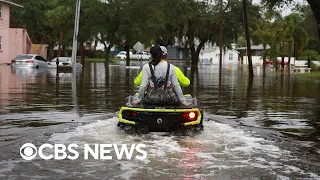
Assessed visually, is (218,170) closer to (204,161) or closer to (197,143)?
(204,161)

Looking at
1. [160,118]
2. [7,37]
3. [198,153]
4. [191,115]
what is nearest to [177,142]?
[160,118]

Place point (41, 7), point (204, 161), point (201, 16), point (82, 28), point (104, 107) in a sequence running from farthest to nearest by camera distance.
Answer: point (41, 7), point (201, 16), point (82, 28), point (104, 107), point (204, 161)

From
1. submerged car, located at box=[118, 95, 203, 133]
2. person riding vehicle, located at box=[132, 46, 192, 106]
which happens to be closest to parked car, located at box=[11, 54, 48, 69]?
person riding vehicle, located at box=[132, 46, 192, 106]

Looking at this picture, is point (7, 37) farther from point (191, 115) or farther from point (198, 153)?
point (198, 153)

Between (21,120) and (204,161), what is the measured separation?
17.9 feet

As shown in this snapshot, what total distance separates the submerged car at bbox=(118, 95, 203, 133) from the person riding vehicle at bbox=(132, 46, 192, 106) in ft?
1.77

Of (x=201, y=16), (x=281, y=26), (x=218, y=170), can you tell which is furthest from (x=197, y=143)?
(x=201, y=16)

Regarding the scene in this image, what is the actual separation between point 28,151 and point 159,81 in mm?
3003

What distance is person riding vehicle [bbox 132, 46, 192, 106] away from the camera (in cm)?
973

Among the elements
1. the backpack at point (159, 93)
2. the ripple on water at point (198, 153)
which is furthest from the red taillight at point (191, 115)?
the backpack at point (159, 93)

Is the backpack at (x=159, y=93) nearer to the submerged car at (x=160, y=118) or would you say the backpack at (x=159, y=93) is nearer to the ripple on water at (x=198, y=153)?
the submerged car at (x=160, y=118)

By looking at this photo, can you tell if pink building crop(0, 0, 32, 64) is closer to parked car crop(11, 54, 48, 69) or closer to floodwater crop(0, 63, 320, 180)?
parked car crop(11, 54, 48, 69)

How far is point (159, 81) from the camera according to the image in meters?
9.77

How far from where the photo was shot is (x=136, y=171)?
21.6 ft
